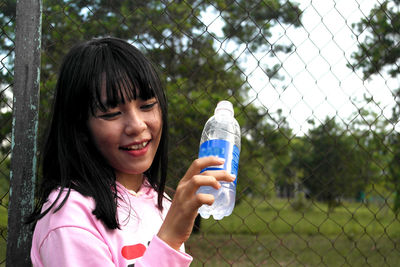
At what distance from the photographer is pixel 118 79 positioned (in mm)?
1078

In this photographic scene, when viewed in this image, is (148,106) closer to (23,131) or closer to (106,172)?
(106,172)

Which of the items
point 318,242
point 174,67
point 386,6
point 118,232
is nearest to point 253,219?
point 318,242

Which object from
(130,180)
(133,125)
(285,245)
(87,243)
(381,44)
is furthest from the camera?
(285,245)

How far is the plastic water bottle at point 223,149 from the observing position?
1037mm

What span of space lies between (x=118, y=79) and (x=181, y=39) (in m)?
2.13

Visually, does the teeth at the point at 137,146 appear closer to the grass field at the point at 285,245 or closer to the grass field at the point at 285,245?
the grass field at the point at 285,245

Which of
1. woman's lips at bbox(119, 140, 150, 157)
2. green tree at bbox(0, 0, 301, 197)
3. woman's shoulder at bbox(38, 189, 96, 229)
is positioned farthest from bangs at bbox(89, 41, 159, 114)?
green tree at bbox(0, 0, 301, 197)

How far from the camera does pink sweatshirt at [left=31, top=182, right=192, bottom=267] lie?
0.92m

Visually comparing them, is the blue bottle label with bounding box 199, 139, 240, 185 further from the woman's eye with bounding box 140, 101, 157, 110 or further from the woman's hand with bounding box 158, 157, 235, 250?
the woman's eye with bounding box 140, 101, 157, 110

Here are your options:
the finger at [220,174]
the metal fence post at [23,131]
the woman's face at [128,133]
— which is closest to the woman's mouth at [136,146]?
the woman's face at [128,133]

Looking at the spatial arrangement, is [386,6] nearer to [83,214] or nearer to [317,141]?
[83,214]

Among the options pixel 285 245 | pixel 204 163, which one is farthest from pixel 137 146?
pixel 285 245

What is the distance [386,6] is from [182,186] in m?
1.83

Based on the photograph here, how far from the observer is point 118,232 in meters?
1.06
